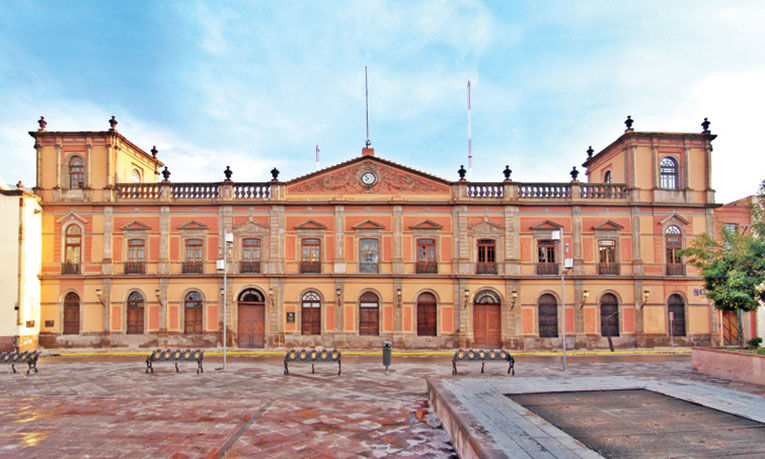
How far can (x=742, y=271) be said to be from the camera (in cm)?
1695

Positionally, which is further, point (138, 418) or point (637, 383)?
point (637, 383)

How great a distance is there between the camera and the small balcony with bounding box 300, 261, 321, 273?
82.5ft

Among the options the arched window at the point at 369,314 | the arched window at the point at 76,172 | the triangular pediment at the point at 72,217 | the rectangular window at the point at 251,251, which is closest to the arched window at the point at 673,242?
the arched window at the point at 369,314

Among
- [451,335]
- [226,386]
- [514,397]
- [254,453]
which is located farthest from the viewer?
[451,335]

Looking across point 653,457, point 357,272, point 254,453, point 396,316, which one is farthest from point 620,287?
point 254,453

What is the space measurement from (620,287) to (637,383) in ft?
43.6

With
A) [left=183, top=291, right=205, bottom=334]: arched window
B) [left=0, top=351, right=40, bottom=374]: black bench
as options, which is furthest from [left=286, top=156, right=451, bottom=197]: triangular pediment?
[left=0, top=351, right=40, bottom=374]: black bench

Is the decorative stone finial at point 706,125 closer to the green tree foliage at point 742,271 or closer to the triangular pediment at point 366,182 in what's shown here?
the green tree foliage at point 742,271

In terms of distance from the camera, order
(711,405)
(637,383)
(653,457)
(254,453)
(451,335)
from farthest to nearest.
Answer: (451,335)
(637,383)
(711,405)
(254,453)
(653,457)

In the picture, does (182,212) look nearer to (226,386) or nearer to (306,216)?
(306,216)

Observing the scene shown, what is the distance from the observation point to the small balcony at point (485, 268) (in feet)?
82.0

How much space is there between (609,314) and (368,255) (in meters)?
13.2

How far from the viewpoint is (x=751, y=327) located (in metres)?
25.6

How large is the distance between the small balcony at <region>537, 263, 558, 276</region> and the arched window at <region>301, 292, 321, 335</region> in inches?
468
